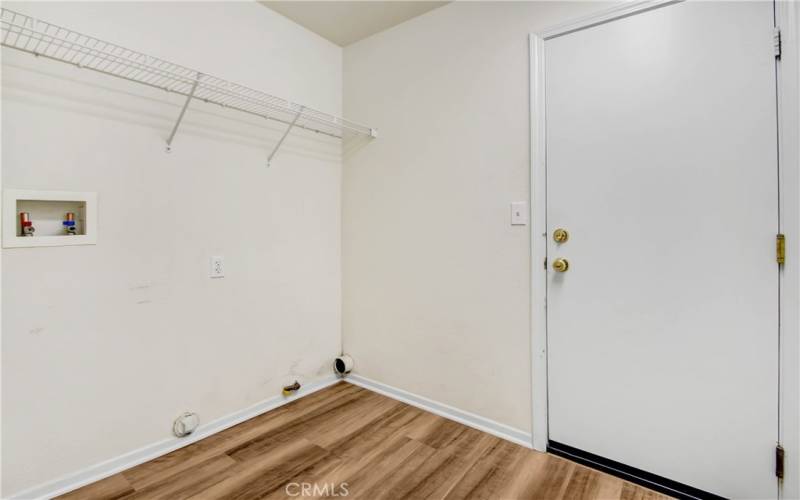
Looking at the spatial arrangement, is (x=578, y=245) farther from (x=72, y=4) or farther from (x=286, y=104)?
(x=72, y=4)

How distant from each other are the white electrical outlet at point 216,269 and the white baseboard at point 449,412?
112 cm

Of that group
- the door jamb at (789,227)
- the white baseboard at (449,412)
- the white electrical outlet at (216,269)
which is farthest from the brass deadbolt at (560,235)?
the white electrical outlet at (216,269)

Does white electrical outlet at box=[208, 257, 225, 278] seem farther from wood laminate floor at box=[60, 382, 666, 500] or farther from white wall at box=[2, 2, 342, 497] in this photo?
wood laminate floor at box=[60, 382, 666, 500]

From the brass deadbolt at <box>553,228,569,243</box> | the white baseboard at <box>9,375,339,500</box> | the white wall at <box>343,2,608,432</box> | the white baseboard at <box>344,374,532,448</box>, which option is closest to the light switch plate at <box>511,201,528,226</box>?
the white wall at <box>343,2,608,432</box>

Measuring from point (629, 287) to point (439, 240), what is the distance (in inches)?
37.3

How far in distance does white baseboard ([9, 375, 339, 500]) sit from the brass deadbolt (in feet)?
5.66

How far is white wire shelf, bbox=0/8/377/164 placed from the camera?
4.45 feet

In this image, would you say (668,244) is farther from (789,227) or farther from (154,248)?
(154,248)

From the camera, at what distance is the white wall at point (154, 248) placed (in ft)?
4.63

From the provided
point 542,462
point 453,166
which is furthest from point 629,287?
point 453,166

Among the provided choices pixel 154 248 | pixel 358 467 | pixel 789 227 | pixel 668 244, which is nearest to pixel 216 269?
pixel 154 248

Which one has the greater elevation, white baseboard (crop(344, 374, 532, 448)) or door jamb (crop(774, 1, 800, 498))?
door jamb (crop(774, 1, 800, 498))

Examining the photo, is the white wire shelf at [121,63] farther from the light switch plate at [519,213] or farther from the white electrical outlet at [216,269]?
the light switch plate at [519,213]

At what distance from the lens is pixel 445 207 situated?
212 cm
